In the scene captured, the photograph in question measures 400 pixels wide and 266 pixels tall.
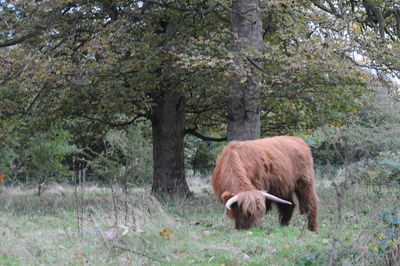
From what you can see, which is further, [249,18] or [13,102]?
[13,102]

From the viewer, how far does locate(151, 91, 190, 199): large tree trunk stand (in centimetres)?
1572

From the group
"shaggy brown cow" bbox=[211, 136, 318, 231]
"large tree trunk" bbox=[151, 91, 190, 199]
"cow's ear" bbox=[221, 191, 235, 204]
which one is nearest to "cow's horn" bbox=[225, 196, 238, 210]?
"shaggy brown cow" bbox=[211, 136, 318, 231]

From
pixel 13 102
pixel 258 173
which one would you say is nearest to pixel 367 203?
pixel 258 173

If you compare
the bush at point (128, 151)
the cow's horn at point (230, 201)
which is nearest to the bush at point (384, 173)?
the cow's horn at point (230, 201)

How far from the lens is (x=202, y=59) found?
11266 mm

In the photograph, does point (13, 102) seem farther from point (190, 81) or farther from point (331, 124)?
point (331, 124)

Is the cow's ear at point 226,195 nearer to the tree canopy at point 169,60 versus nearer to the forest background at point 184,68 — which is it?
the forest background at point 184,68

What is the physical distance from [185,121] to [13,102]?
5.21m

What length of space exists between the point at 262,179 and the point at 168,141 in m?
7.15

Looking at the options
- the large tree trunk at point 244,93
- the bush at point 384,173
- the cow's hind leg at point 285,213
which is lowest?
the cow's hind leg at point 285,213

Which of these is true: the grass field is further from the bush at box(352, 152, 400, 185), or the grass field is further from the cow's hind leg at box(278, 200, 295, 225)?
the bush at box(352, 152, 400, 185)

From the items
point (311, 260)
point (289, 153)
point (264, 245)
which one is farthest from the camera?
point (289, 153)

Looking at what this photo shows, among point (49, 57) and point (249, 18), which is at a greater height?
point (249, 18)

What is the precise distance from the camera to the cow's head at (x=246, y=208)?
8.01m
